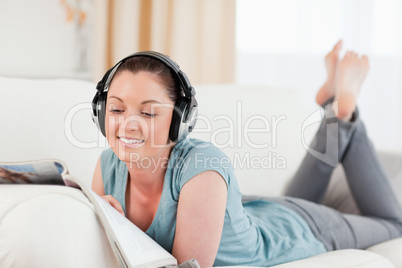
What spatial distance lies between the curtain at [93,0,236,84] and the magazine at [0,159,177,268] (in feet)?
6.28

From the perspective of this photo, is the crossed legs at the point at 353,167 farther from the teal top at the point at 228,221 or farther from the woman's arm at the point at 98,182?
the woman's arm at the point at 98,182

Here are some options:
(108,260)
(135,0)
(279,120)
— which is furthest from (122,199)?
(135,0)

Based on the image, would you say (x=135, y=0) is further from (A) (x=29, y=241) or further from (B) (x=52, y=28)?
(A) (x=29, y=241)

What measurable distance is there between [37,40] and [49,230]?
200 centimetres

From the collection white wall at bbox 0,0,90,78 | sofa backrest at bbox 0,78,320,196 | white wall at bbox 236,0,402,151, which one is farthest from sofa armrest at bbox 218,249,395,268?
white wall at bbox 236,0,402,151

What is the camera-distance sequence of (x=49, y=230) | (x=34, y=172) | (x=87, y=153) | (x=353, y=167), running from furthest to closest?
(x=353, y=167), (x=87, y=153), (x=34, y=172), (x=49, y=230)

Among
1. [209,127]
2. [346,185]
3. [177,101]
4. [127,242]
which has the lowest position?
[346,185]

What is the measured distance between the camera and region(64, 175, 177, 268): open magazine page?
2.44 ft

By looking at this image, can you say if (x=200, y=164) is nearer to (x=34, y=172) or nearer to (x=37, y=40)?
(x=34, y=172)

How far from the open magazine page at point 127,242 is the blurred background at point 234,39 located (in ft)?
5.87

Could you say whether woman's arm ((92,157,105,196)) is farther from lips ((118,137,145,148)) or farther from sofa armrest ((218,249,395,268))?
sofa armrest ((218,249,395,268))

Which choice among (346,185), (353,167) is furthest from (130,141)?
(346,185)

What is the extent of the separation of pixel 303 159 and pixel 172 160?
2.47 ft

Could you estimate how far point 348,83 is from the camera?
1581 millimetres
